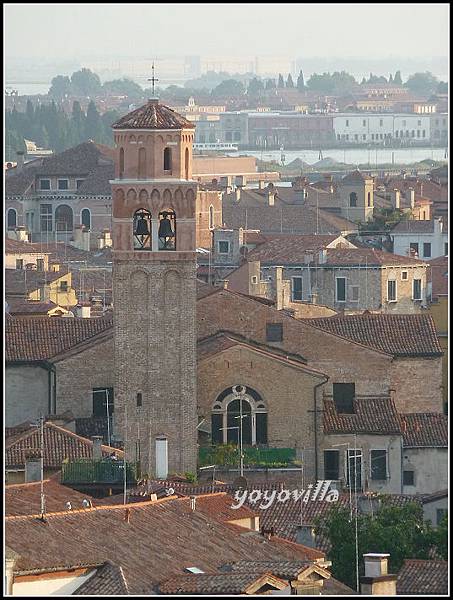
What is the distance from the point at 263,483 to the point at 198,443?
2933 mm

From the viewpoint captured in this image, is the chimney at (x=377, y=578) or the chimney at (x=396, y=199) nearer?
the chimney at (x=377, y=578)

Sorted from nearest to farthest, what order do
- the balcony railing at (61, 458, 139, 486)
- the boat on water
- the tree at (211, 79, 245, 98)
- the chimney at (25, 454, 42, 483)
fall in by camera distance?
the chimney at (25, 454, 42, 483), the balcony railing at (61, 458, 139, 486), the boat on water, the tree at (211, 79, 245, 98)

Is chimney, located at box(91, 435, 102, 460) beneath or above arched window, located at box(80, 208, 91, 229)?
above

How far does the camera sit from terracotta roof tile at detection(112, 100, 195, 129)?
3275 centimetres

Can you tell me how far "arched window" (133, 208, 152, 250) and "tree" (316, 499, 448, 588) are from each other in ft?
24.8

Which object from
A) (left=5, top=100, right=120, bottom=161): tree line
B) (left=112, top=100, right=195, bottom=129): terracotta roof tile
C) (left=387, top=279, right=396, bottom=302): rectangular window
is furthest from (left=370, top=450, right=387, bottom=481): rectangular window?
(left=5, top=100, right=120, bottom=161): tree line

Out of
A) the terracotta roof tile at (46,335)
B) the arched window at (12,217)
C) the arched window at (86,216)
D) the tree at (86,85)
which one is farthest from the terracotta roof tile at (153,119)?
the tree at (86,85)

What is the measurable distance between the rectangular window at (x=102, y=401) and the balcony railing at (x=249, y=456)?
1351 millimetres

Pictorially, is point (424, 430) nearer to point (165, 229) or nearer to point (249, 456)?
point (249, 456)

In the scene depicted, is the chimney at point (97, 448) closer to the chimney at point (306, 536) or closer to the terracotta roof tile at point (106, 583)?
the chimney at point (306, 536)

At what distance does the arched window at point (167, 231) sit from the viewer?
32344 mm

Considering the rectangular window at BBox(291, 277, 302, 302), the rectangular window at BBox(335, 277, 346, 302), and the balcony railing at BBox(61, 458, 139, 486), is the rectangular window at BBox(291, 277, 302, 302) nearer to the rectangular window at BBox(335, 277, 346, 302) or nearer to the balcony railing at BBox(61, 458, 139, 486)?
the rectangular window at BBox(335, 277, 346, 302)

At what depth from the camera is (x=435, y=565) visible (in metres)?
21.5

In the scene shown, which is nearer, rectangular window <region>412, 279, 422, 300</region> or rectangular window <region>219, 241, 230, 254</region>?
rectangular window <region>412, 279, 422, 300</region>
